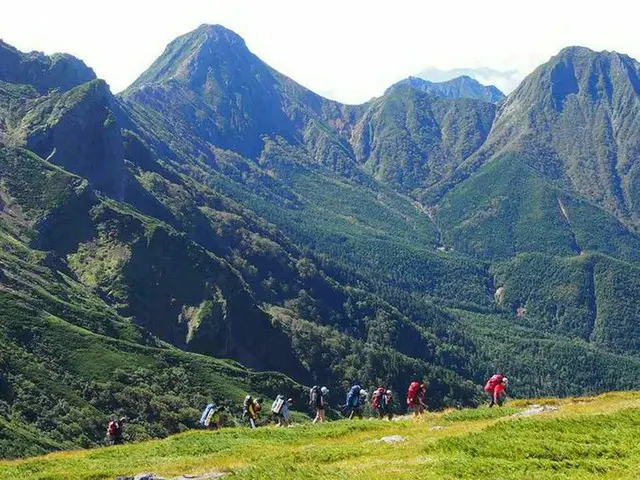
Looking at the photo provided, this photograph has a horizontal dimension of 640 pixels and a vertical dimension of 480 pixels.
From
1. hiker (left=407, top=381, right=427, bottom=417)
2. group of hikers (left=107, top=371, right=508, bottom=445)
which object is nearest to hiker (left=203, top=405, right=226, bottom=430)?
group of hikers (left=107, top=371, right=508, bottom=445)

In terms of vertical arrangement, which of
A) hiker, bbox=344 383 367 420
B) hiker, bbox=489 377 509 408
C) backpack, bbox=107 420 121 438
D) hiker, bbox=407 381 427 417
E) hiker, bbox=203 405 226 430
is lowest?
backpack, bbox=107 420 121 438

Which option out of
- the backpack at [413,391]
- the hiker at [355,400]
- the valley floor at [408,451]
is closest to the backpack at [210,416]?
the valley floor at [408,451]

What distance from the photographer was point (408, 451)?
35.1 metres

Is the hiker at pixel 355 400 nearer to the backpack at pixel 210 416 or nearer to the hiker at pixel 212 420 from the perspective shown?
the hiker at pixel 212 420

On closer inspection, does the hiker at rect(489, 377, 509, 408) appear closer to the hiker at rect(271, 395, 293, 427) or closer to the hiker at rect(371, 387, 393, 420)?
the hiker at rect(371, 387, 393, 420)

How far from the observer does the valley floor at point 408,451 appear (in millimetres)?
27967

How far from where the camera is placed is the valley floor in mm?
27967

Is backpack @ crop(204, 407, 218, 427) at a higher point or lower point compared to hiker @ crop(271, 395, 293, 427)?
lower

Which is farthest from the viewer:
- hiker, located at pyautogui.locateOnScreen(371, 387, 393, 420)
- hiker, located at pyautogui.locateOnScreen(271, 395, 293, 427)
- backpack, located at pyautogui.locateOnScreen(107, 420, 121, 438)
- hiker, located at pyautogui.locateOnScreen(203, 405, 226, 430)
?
hiker, located at pyautogui.locateOnScreen(203, 405, 226, 430)

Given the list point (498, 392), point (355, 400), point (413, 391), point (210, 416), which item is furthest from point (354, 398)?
point (210, 416)

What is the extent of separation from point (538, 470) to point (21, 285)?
19511 centimetres

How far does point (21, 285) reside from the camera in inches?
7657

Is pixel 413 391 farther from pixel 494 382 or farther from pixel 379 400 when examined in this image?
pixel 494 382

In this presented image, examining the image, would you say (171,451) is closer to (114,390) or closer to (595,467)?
(595,467)
